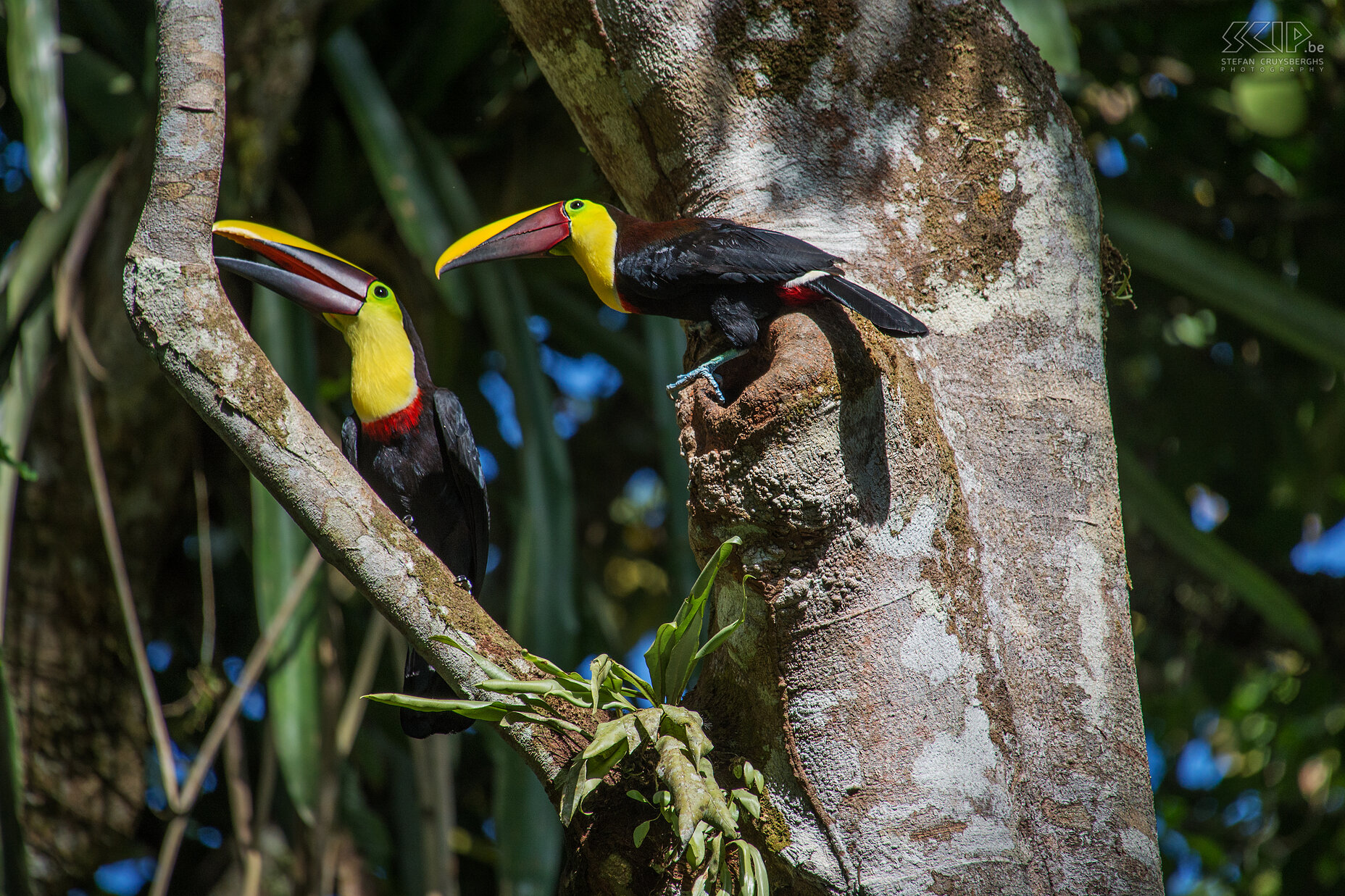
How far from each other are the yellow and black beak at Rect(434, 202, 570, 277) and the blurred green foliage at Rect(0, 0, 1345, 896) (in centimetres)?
96

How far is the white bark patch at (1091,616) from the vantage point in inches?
56.7

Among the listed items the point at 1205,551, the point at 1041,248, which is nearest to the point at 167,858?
the point at 1041,248

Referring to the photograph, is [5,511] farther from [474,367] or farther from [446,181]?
[474,367]

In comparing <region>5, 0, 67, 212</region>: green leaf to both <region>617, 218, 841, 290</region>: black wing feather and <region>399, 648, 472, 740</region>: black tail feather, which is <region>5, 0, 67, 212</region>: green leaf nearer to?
<region>399, 648, 472, 740</region>: black tail feather

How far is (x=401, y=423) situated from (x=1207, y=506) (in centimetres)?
520

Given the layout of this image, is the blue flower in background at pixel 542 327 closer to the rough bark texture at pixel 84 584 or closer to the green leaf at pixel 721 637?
the rough bark texture at pixel 84 584

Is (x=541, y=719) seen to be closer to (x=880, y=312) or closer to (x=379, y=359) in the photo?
(x=880, y=312)

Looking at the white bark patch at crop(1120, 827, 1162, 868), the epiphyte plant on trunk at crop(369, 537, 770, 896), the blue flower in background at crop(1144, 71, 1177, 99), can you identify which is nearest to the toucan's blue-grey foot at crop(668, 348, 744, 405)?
the epiphyte plant on trunk at crop(369, 537, 770, 896)

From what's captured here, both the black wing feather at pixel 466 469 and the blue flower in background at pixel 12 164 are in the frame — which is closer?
the black wing feather at pixel 466 469

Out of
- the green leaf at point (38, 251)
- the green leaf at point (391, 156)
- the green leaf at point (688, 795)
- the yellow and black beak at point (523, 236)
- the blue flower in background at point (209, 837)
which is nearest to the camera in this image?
the green leaf at point (688, 795)

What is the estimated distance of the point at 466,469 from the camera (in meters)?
2.50

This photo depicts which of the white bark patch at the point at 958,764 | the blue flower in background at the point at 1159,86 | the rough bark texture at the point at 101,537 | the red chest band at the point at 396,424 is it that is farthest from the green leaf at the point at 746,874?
the blue flower in background at the point at 1159,86

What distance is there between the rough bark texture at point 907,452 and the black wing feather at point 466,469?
0.87 m

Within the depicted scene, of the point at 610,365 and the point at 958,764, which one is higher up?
the point at 958,764
